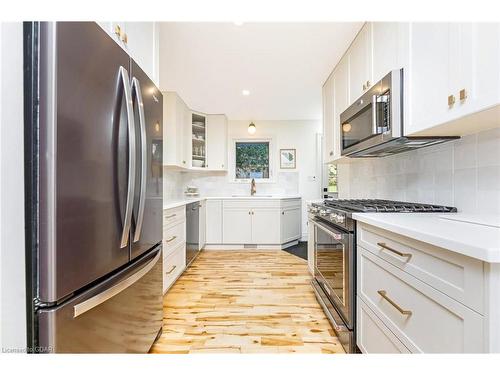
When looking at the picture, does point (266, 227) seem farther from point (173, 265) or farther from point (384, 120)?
point (384, 120)

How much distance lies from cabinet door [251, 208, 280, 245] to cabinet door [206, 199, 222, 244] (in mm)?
596

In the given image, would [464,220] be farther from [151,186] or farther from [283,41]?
[283,41]

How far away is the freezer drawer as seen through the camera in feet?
2.45

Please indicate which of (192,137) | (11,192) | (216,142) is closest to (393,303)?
(11,192)

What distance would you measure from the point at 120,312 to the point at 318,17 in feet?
4.97

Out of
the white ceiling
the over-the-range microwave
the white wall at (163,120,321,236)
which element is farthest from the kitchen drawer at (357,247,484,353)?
the white wall at (163,120,321,236)

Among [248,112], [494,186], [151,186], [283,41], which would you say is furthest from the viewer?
[248,112]

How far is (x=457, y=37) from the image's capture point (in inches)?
39.9

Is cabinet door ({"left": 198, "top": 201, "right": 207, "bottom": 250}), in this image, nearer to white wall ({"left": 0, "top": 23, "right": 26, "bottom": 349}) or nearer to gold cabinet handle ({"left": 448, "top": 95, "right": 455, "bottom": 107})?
white wall ({"left": 0, "top": 23, "right": 26, "bottom": 349})

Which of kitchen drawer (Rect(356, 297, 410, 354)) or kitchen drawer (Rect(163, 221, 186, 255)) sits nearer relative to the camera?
kitchen drawer (Rect(356, 297, 410, 354))

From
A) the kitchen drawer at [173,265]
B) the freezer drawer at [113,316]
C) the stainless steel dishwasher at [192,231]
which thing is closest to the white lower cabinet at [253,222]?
the stainless steel dishwasher at [192,231]

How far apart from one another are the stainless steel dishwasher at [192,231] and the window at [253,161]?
1490 millimetres

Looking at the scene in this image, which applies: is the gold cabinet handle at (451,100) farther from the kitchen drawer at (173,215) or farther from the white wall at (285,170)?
the white wall at (285,170)
